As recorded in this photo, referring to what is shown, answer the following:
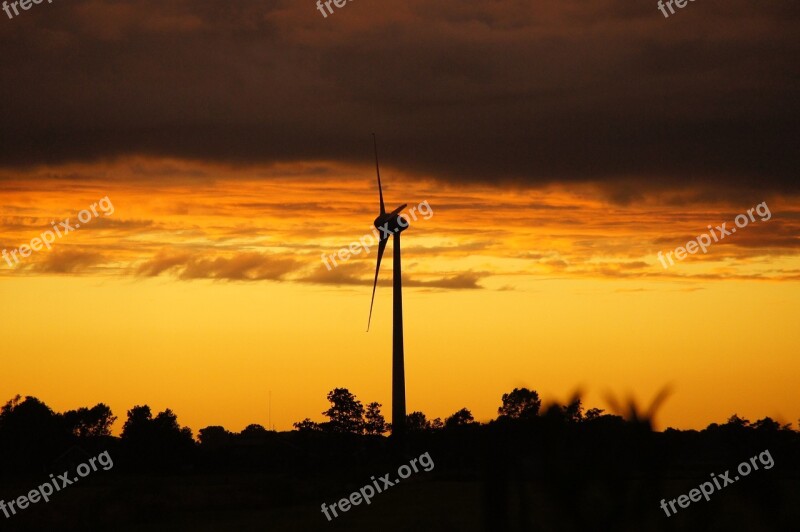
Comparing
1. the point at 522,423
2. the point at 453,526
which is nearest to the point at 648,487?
the point at 522,423

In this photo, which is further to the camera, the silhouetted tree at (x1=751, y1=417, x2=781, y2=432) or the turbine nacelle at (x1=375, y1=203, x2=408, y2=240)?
the turbine nacelle at (x1=375, y1=203, x2=408, y2=240)

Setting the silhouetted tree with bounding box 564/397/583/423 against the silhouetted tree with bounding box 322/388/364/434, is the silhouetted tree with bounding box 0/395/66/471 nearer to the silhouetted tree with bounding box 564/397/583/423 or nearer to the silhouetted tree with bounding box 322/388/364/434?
the silhouetted tree with bounding box 322/388/364/434

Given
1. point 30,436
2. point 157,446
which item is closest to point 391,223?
point 157,446

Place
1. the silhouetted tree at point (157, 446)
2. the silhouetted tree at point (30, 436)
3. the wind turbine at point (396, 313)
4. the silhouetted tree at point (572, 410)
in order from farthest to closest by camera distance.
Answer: the silhouetted tree at point (30, 436), the silhouetted tree at point (157, 446), the wind turbine at point (396, 313), the silhouetted tree at point (572, 410)

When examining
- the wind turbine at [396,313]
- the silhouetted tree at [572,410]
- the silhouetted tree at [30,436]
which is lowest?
the silhouetted tree at [572,410]

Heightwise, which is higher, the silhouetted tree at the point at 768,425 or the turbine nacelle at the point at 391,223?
the turbine nacelle at the point at 391,223

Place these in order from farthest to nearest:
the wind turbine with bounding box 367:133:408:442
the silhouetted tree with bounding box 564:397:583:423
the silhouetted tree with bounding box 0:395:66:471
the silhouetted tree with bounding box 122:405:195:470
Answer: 1. the silhouetted tree with bounding box 0:395:66:471
2. the silhouetted tree with bounding box 122:405:195:470
3. the wind turbine with bounding box 367:133:408:442
4. the silhouetted tree with bounding box 564:397:583:423

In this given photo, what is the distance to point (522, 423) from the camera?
51.4 feet

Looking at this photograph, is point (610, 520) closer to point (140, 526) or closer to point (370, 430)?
point (140, 526)

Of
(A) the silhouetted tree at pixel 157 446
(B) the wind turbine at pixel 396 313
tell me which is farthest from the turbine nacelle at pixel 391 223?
(A) the silhouetted tree at pixel 157 446

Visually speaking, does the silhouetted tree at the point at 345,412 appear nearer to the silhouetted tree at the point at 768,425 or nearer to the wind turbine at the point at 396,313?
the wind turbine at the point at 396,313

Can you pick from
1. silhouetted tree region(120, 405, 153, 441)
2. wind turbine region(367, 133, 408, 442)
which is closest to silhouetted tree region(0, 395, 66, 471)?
silhouetted tree region(120, 405, 153, 441)

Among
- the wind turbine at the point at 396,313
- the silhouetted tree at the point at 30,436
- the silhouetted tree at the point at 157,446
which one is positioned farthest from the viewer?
the silhouetted tree at the point at 30,436

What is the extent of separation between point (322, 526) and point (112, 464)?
7014 centimetres
